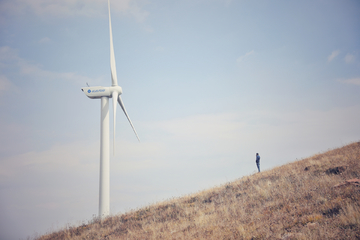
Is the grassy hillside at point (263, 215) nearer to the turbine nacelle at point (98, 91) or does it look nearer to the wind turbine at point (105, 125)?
the wind turbine at point (105, 125)

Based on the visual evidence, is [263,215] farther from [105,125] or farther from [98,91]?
[98,91]

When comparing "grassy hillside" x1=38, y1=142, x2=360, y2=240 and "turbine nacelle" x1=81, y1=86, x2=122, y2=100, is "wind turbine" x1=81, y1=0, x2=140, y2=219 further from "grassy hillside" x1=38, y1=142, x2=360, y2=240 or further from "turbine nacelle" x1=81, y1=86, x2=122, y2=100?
"grassy hillside" x1=38, y1=142, x2=360, y2=240

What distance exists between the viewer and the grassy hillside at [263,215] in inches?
261

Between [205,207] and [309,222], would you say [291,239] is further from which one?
[205,207]

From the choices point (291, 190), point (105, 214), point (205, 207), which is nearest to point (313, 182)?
point (291, 190)

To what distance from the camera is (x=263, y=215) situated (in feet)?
28.3

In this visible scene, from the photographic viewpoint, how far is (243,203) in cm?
1112

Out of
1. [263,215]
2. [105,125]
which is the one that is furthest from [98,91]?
[263,215]

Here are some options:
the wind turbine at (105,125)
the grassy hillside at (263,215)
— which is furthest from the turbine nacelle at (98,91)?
the grassy hillside at (263,215)

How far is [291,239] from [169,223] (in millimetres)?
6438

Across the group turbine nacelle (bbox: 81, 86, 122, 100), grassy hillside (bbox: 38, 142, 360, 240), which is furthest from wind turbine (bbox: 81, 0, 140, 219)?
grassy hillside (bbox: 38, 142, 360, 240)

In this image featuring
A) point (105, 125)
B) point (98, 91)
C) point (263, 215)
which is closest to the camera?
point (263, 215)

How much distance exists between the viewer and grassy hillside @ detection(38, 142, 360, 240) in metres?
6.64

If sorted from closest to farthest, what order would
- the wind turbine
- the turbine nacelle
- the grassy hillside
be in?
the grassy hillside → the wind turbine → the turbine nacelle
